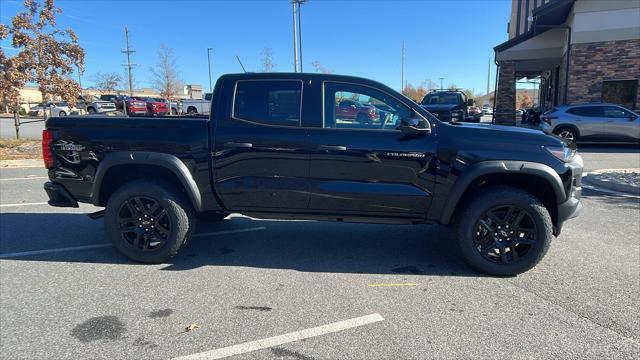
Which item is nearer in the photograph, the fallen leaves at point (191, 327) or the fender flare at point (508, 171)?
the fallen leaves at point (191, 327)

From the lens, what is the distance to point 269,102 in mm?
4172

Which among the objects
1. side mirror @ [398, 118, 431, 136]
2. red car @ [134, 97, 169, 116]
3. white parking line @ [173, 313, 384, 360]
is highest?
red car @ [134, 97, 169, 116]

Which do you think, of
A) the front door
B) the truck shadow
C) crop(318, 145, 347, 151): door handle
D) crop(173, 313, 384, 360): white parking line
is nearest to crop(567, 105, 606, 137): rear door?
the truck shadow

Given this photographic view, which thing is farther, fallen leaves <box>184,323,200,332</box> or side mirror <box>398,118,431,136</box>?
side mirror <box>398,118,431,136</box>

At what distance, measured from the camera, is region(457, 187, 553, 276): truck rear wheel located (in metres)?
3.91

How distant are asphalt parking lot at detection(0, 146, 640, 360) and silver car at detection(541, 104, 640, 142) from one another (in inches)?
422

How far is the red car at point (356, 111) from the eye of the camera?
13.3 feet

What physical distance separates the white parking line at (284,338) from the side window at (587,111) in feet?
48.2

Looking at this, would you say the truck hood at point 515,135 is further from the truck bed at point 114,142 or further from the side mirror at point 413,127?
the truck bed at point 114,142

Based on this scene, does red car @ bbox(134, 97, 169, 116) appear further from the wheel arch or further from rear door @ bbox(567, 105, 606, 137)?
rear door @ bbox(567, 105, 606, 137)

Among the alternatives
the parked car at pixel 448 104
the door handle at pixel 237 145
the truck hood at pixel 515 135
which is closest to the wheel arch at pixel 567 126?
the parked car at pixel 448 104

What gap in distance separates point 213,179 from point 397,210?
185cm

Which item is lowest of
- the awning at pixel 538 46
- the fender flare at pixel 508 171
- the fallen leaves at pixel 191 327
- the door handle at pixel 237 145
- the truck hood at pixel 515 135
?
the fallen leaves at pixel 191 327

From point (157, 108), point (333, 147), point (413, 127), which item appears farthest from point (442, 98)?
point (157, 108)
